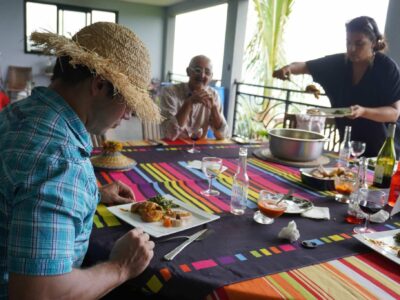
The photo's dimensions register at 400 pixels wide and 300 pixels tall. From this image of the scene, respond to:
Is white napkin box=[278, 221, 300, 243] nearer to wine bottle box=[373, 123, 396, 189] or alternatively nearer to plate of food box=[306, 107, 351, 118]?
wine bottle box=[373, 123, 396, 189]

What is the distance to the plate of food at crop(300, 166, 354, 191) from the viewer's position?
1549mm

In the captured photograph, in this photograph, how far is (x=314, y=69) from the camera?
8.85 ft

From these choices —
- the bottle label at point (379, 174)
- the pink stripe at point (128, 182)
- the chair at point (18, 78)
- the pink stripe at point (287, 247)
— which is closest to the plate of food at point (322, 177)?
the bottle label at point (379, 174)

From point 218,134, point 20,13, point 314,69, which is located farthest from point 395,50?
point 20,13

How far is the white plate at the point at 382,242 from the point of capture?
3.22ft

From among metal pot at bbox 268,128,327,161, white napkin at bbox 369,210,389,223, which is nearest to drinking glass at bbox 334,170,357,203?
white napkin at bbox 369,210,389,223

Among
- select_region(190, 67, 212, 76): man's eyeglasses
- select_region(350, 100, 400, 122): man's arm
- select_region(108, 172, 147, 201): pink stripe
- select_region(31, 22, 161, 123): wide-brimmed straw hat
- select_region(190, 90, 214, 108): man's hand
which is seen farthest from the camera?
select_region(190, 67, 212, 76): man's eyeglasses

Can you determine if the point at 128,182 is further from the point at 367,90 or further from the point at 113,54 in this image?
the point at 367,90

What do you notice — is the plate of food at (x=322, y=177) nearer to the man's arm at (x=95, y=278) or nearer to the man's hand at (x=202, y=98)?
the man's arm at (x=95, y=278)

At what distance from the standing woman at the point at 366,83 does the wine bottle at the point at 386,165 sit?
0.34 meters

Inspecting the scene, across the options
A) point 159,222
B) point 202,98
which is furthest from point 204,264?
point 202,98

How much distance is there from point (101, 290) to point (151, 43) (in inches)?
352

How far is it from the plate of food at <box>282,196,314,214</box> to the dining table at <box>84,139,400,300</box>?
17 millimetres

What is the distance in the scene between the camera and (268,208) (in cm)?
115
